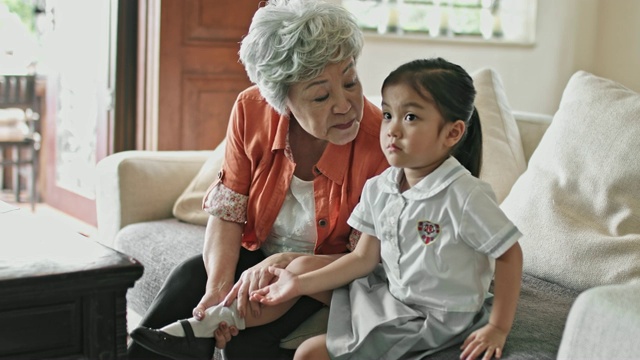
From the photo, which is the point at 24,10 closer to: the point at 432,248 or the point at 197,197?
the point at 197,197

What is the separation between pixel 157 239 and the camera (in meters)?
2.59

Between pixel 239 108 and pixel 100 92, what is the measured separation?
2.50 meters

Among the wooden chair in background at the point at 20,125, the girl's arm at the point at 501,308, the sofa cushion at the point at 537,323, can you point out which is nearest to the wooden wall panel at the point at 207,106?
the wooden chair in background at the point at 20,125

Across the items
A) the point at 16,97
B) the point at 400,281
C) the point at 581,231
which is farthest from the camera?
the point at 16,97


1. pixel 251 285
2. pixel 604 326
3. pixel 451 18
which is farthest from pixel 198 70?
pixel 604 326

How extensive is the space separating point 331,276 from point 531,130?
3.73 feet

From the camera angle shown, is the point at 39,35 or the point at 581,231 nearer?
the point at 581,231

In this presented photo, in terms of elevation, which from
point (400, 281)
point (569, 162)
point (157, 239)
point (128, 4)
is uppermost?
point (128, 4)

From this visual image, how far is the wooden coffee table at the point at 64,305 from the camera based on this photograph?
1.37m

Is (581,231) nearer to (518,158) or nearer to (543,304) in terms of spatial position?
(543,304)

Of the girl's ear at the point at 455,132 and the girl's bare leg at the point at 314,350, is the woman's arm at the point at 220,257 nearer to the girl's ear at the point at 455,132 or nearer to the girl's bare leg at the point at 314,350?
the girl's bare leg at the point at 314,350

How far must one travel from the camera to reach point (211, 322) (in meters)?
1.71

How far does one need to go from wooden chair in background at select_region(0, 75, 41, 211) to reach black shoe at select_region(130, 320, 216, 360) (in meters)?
3.97

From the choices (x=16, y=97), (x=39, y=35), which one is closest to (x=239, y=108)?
(x=16, y=97)
